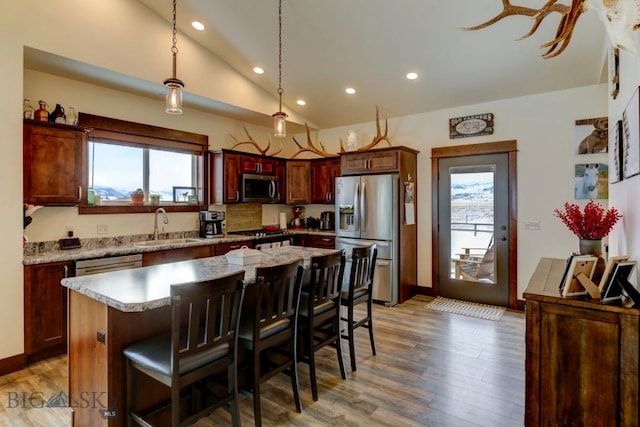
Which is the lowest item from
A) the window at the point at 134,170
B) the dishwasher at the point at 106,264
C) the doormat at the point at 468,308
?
the doormat at the point at 468,308

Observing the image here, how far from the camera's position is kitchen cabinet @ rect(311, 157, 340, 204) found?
19.3 feet

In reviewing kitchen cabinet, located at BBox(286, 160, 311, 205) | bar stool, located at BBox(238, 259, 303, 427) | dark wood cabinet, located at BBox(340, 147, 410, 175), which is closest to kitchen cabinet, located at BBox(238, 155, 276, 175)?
kitchen cabinet, located at BBox(286, 160, 311, 205)

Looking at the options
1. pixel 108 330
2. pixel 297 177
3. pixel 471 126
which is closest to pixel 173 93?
pixel 108 330

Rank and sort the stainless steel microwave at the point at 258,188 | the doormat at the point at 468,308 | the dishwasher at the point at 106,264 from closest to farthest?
the dishwasher at the point at 106,264 → the doormat at the point at 468,308 → the stainless steel microwave at the point at 258,188

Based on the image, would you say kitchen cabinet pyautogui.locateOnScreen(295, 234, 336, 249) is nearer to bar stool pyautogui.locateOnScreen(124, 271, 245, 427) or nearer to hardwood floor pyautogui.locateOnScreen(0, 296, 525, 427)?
hardwood floor pyautogui.locateOnScreen(0, 296, 525, 427)

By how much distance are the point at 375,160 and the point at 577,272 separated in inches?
139

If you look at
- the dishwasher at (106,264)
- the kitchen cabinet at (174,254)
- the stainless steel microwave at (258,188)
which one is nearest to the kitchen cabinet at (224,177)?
the stainless steel microwave at (258,188)

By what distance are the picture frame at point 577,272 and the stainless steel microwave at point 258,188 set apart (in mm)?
4391

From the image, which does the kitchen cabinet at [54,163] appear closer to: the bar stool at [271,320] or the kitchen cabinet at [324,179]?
the bar stool at [271,320]

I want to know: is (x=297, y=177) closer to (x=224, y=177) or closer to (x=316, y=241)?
(x=316, y=241)

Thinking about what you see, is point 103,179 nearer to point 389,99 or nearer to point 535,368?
point 389,99

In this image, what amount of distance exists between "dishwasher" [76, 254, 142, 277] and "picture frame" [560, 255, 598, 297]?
3.82 meters

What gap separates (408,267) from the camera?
5.06 m

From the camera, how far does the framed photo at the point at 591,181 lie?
3.88m
